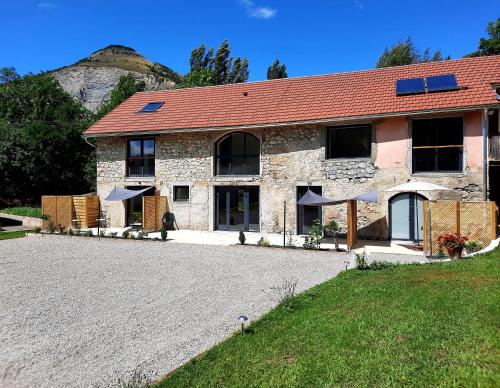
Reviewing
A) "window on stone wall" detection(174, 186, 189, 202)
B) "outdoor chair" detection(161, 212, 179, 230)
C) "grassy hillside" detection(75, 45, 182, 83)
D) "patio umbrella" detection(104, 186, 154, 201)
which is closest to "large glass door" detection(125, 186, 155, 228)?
"patio umbrella" detection(104, 186, 154, 201)

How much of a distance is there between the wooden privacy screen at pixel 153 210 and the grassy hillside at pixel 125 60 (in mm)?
85011

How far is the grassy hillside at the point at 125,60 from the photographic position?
10319 centimetres

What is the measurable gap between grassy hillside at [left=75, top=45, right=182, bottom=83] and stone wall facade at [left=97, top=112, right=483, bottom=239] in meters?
83.8

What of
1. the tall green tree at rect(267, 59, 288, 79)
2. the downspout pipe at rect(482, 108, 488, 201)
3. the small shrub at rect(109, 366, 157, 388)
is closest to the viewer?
the small shrub at rect(109, 366, 157, 388)

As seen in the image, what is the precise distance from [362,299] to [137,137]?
1715 centimetres

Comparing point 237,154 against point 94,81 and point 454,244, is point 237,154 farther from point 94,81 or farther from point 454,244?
point 94,81

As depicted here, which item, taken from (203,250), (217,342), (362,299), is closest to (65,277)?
(203,250)

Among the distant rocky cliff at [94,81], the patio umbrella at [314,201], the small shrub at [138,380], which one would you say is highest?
the distant rocky cliff at [94,81]

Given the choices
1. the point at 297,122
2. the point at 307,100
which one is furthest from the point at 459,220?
the point at 307,100

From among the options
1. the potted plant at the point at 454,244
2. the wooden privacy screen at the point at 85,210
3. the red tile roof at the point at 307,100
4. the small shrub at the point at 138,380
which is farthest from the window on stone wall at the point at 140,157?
the small shrub at the point at 138,380

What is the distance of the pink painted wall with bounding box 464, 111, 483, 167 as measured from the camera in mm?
13803

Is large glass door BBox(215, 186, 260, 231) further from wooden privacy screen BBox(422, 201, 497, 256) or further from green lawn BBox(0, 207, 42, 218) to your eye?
green lawn BBox(0, 207, 42, 218)

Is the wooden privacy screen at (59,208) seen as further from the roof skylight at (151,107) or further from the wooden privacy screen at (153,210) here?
the roof skylight at (151,107)

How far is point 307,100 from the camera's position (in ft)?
59.1
